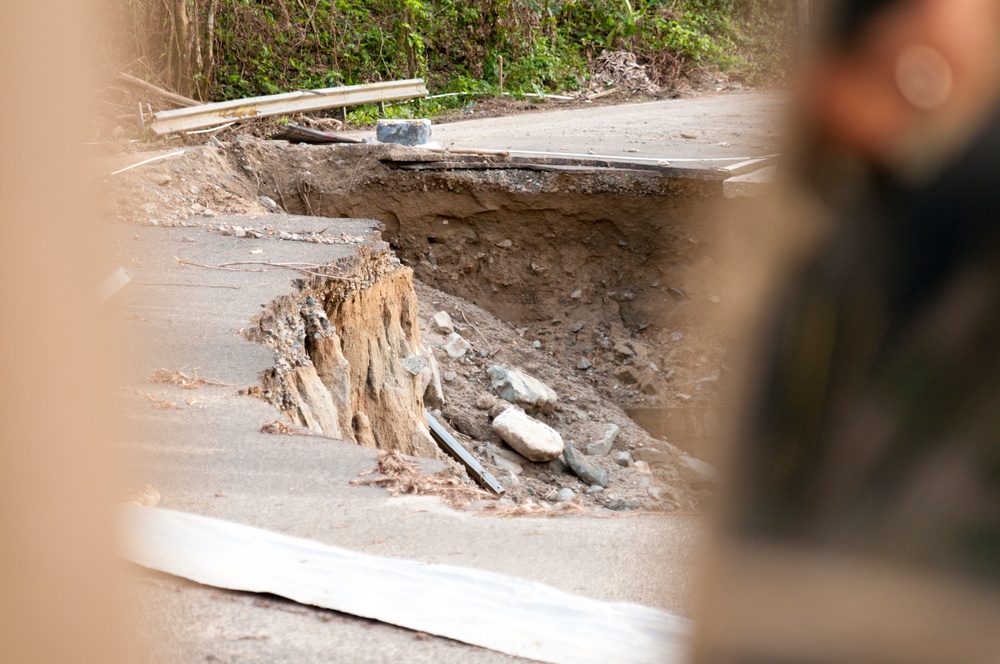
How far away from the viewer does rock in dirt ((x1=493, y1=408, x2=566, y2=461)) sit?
17.9 feet

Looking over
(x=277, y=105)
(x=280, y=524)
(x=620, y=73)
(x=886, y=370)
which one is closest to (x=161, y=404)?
(x=280, y=524)

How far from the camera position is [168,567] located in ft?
6.72

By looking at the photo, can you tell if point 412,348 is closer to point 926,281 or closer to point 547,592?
point 547,592

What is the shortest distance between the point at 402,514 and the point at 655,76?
13167 mm

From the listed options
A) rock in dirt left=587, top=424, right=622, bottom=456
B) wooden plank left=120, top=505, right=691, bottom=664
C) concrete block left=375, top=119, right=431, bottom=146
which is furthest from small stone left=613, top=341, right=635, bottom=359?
wooden plank left=120, top=505, right=691, bottom=664

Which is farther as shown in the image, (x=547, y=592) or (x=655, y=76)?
(x=655, y=76)

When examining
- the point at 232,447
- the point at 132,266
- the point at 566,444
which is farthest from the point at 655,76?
the point at 232,447

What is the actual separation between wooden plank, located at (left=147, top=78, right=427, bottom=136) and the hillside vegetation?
6.27ft

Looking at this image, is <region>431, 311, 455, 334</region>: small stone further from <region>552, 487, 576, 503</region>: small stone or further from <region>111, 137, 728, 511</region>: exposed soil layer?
<region>552, 487, 576, 503</region>: small stone

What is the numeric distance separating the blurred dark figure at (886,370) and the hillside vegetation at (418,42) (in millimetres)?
11786

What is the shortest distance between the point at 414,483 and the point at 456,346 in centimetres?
387

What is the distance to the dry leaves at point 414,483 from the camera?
8.80 feet

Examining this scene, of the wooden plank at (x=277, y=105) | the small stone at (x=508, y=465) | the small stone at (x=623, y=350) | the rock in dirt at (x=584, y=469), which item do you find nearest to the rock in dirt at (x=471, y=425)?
Answer: the small stone at (x=508, y=465)

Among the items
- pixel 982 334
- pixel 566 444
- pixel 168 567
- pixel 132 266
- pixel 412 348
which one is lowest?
pixel 566 444
